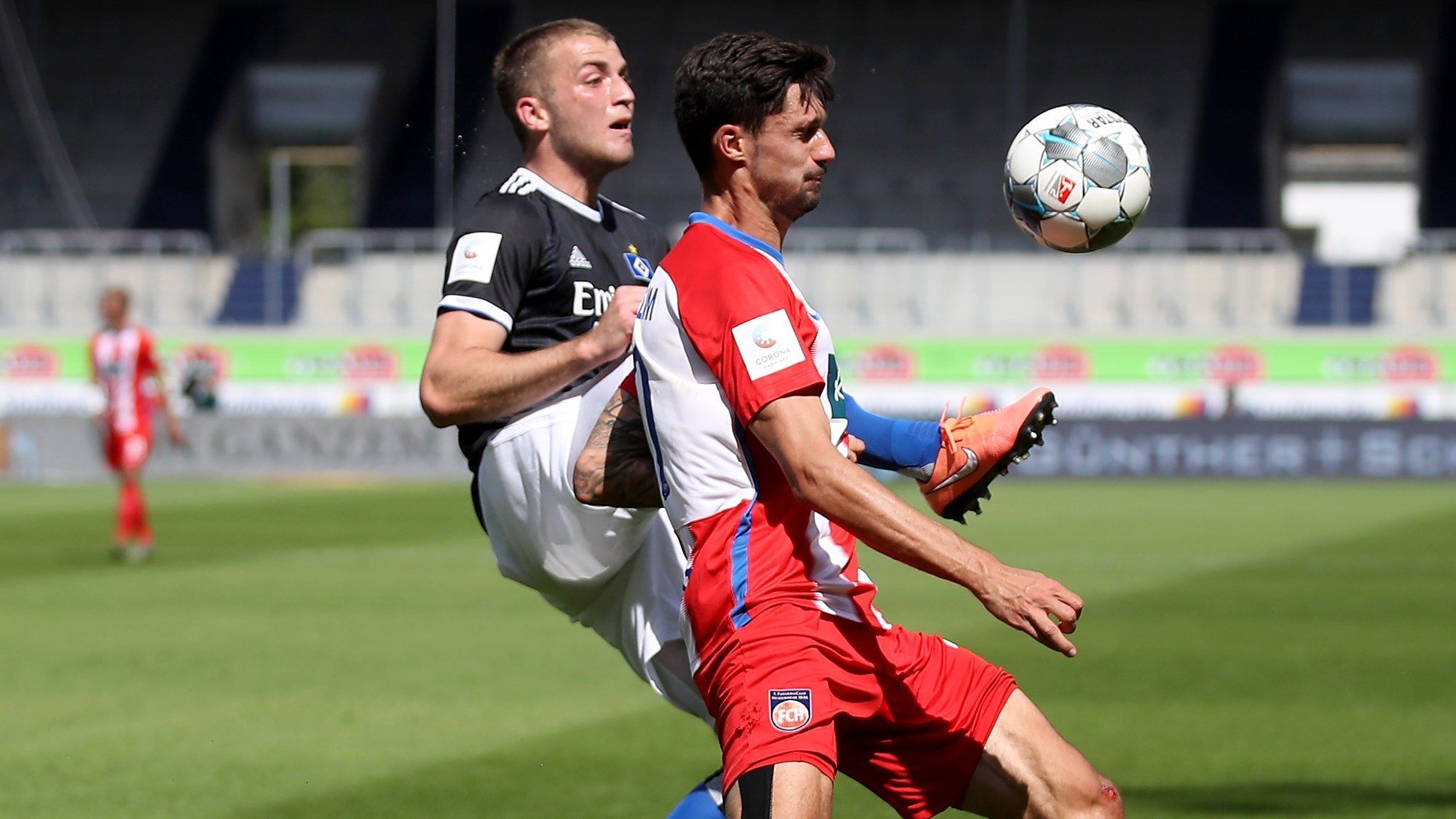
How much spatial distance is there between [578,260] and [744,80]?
3.93 feet

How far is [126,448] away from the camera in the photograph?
49.9 ft

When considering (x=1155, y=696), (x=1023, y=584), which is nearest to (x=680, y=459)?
(x=1023, y=584)

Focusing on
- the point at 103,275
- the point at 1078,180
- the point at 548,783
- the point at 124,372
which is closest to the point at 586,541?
the point at 1078,180

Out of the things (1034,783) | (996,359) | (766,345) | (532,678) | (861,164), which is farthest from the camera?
(861,164)

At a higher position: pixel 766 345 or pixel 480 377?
pixel 766 345

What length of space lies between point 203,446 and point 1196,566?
15351 millimetres

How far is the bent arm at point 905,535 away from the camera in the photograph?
11.6ft

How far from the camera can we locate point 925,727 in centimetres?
396

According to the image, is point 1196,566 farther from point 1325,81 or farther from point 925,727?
point 1325,81

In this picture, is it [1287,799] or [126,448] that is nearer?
[1287,799]

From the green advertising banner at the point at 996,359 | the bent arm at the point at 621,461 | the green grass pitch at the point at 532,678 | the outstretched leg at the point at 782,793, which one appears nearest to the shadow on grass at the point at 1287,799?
the green grass pitch at the point at 532,678

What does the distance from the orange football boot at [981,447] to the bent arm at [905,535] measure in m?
0.47

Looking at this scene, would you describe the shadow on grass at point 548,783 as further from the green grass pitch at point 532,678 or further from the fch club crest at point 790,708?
the fch club crest at point 790,708

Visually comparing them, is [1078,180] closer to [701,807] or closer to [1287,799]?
[701,807]
